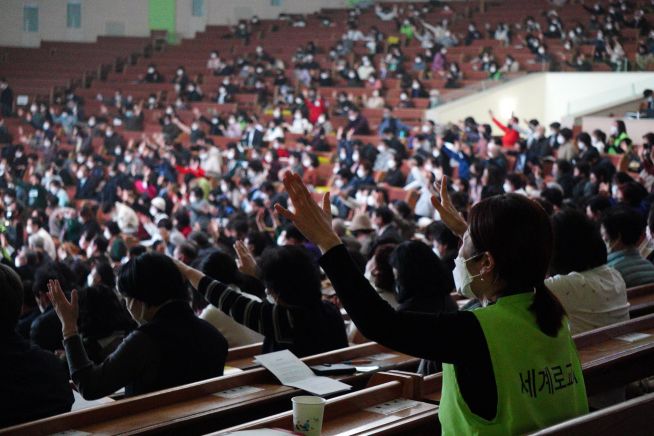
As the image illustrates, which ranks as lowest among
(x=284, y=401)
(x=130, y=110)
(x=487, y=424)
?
(x=284, y=401)

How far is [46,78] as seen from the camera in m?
20.1

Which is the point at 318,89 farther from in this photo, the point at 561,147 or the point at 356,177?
the point at 561,147

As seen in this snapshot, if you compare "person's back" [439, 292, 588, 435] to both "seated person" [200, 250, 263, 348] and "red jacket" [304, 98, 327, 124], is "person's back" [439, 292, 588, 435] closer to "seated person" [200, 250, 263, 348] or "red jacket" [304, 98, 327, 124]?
"seated person" [200, 250, 263, 348]

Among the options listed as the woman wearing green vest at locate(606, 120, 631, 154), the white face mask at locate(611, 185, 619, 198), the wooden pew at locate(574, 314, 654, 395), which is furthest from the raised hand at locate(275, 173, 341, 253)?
the woman wearing green vest at locate(606, 120, 631, 154)

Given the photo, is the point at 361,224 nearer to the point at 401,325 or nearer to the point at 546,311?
the point at 546,311

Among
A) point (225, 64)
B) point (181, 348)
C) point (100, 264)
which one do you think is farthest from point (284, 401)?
point (225, 64)

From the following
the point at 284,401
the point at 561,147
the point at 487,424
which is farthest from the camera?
the point at 561,147

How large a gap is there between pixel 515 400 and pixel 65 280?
15.3 ft

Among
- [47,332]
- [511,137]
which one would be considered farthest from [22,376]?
[511,137]

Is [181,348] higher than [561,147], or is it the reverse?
[561,147]

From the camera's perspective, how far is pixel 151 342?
9.00 ft

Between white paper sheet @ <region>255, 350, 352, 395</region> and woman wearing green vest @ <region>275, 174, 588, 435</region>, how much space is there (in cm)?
96

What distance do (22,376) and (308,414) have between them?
1.03m

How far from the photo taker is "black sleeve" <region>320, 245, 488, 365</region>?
155cm
